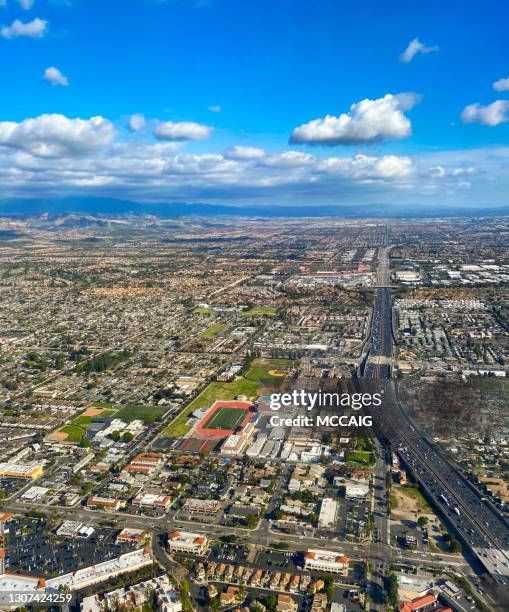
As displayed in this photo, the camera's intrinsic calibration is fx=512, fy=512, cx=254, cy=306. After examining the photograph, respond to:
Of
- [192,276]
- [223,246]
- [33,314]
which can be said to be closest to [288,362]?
[33,314]

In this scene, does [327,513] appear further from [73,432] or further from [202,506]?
[73,432]

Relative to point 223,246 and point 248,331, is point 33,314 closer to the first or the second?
point 248,331

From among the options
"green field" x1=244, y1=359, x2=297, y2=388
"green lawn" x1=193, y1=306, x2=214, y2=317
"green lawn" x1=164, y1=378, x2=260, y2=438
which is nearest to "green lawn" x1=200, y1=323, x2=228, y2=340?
"green lawn" x1=193, y1=306, x2=214, y2=317

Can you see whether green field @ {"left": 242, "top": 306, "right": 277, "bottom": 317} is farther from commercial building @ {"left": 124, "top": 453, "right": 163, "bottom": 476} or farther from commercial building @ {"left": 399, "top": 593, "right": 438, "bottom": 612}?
commercial building @ {"left": 399, "top": 593, "right": 438, "bottom": 612}

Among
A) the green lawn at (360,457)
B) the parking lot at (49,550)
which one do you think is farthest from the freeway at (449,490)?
the parking lot at (49,550)

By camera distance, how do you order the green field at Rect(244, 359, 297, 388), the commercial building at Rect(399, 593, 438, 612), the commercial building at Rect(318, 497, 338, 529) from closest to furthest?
the commercial building at Rect(399, 593, 438, 612), the commercial building at Rect(318, 497, 338, 529), the green field at Rect(244, 359, 297, 388)

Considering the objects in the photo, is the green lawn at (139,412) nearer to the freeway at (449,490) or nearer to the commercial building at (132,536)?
the commercial building at (132,536)
